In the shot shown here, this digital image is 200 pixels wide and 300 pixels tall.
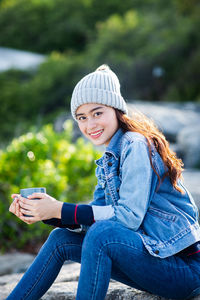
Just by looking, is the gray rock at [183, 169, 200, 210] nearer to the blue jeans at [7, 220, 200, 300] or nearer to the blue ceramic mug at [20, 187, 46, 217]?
the blue jeans at [7, 220, 200, 300]

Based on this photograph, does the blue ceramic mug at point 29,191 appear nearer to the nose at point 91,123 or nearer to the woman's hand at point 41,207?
the woman's hand at point 41,207

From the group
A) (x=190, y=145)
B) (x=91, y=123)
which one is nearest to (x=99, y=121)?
(x=91, y=123)

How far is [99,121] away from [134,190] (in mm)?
416

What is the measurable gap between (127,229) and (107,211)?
0.12 m

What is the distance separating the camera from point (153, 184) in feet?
5.93

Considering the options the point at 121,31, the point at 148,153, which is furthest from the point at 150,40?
the point at 148,153

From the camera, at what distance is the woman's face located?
2.01m

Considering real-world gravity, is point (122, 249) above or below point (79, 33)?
below

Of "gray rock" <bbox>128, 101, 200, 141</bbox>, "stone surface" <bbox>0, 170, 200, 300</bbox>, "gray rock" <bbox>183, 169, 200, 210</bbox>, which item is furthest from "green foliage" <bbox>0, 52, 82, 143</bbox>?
"stone surface" <bbox>0, 170, 200, 300</bbox>

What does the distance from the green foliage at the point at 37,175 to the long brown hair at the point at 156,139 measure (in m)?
1.90

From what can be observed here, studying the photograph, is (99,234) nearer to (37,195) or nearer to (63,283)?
(37,195)

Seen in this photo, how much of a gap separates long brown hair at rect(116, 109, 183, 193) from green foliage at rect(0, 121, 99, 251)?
1899 millimetres

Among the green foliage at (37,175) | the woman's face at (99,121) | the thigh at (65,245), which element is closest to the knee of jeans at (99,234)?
the thigh at (65,245)

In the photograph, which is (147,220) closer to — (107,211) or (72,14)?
(107,211)
